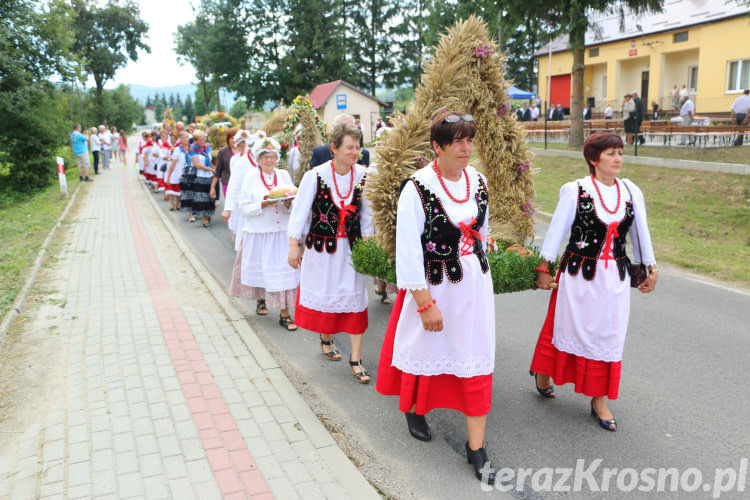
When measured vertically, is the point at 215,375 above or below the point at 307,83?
below

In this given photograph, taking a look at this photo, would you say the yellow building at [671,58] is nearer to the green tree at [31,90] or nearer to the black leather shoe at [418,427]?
the green tree at [31,90]

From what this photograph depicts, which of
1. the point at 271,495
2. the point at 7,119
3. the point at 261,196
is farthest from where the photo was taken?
the point at 7,119

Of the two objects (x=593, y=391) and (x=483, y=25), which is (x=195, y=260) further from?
(x=593, y=391)

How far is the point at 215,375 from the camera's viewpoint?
196 inches

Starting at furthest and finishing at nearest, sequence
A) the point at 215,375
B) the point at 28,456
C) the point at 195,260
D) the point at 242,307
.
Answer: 1. the point at 195,260
2. the point at 242,307
3. the point at 215,375
4. the point at 28,456

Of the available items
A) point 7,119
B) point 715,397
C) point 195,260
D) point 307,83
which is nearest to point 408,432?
point 715,397

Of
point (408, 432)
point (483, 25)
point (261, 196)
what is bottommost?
point (408, 432)

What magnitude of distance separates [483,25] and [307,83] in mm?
50753

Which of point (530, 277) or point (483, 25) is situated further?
point (483, 25)

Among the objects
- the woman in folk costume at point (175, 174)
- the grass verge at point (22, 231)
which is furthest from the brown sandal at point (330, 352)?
the woman in folk costume at point (175, 174)

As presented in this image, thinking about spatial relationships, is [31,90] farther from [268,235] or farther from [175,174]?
[268,235]

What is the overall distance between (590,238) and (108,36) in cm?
6435

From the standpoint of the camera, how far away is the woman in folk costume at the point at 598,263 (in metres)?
3.96

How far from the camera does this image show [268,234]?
644 centimetres
